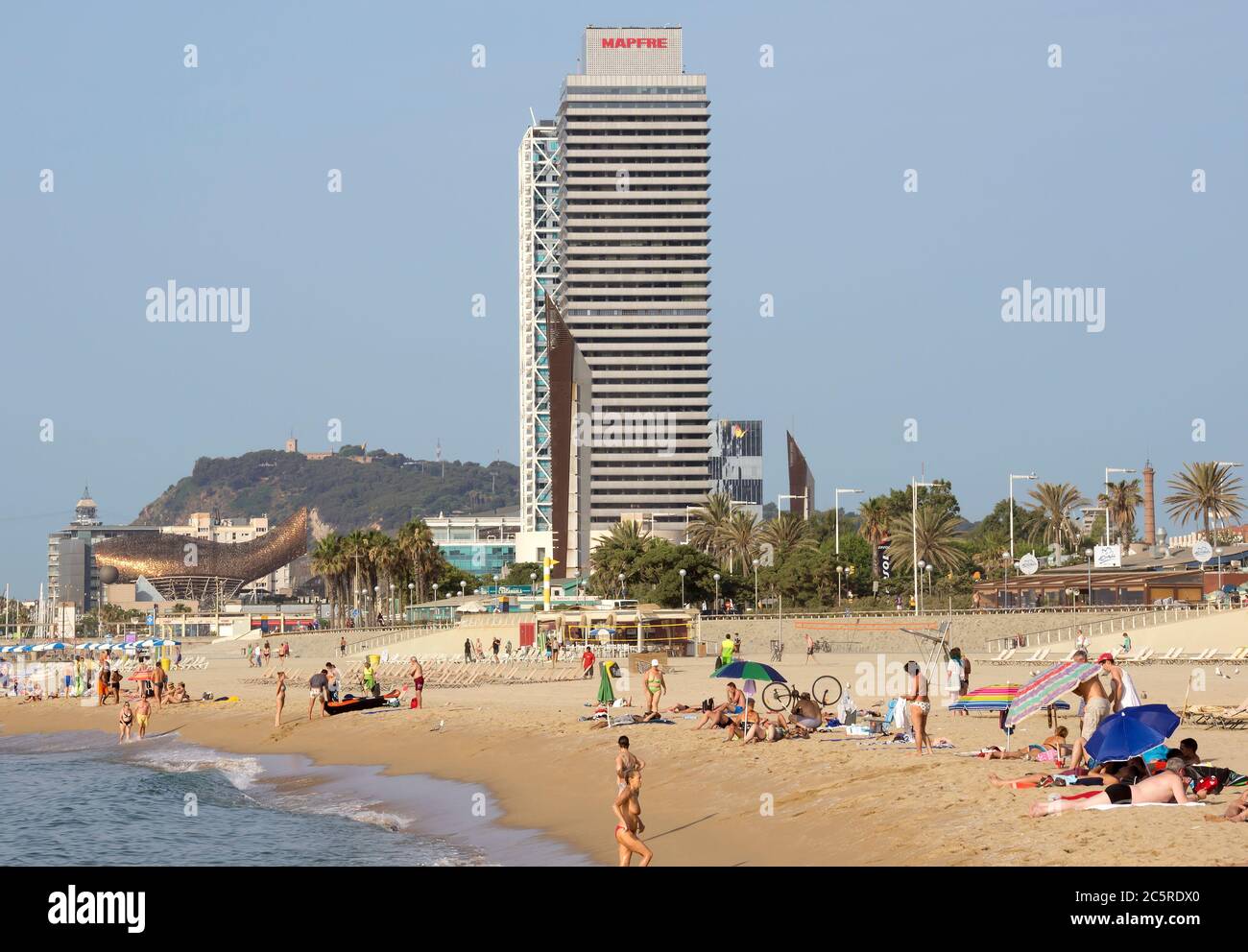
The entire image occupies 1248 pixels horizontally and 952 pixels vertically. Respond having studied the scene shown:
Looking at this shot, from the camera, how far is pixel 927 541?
299 ft

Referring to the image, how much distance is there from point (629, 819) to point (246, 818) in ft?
35.6

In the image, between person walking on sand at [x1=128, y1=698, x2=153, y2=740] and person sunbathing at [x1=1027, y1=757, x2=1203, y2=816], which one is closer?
person sunbathing at [x1=1027, y1=757, x2=1203, y2=816]

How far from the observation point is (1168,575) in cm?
7544

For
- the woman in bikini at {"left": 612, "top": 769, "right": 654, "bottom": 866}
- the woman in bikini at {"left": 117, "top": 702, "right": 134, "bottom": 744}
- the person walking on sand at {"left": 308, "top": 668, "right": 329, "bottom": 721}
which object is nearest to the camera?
the woman in bikini at {"left": 612, "top": 769, "right": 654, "bottom": 866}

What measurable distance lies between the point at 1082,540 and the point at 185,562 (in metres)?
107

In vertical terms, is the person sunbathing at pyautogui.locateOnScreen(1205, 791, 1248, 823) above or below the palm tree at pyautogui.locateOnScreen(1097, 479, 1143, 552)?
below

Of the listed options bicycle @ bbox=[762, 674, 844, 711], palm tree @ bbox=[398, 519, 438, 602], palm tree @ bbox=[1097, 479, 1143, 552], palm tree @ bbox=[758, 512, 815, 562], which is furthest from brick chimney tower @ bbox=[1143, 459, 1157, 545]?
bicycle @ bbox=[762, 674, 844, 711]

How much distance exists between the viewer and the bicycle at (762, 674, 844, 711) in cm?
2642

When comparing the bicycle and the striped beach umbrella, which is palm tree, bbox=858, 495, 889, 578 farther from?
the striped beach umbrella

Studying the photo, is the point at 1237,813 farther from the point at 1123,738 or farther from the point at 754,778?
the point at 754,778

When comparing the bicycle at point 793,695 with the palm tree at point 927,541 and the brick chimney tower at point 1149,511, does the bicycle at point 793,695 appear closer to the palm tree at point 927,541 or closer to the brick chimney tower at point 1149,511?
the palm tree at point 927,541

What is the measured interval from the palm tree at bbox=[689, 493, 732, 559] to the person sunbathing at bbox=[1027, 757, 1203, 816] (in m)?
94.9

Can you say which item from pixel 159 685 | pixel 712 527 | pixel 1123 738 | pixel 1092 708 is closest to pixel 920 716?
pixel 1092 708
